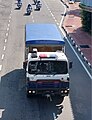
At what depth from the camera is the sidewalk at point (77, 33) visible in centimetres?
3084

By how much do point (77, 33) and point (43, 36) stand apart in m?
17.5

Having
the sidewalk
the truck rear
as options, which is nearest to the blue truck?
the truck rear

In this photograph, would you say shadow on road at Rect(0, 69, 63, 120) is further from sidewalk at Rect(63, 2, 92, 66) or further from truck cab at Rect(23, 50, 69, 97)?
sidewalk at Rect(63, 2, 92, 66)

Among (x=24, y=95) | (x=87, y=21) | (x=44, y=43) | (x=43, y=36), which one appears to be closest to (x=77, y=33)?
(x=87, y=21)

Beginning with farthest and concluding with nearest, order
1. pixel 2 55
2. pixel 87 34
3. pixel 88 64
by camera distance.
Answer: pixel 87 34 → pixel 2 55 → pixel 88 64

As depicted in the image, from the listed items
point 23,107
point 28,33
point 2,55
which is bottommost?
point 2,55

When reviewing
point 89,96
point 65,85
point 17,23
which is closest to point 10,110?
point 65,85

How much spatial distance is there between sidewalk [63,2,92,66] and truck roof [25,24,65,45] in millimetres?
4745

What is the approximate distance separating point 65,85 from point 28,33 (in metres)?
5.77

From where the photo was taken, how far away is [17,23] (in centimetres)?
4566

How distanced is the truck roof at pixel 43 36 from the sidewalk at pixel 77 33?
15.6 ft

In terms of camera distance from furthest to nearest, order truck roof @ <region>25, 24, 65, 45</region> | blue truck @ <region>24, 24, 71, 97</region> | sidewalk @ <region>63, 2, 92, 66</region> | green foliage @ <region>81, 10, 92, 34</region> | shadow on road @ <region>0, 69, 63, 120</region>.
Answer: green foliage @ <region>81, 10, 92, 34</region>, sidewalk @ <region>63, 2, 92, 66</region>, truck roof @ <region>25, 24, 65, 45</region>, blue truck @ <region>24, 24, 71, 97</region>, shadow on road @ <region>0, 69, 63, 120</region>

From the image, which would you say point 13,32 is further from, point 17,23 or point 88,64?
point 88,64

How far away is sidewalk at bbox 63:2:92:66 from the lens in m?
30.8
